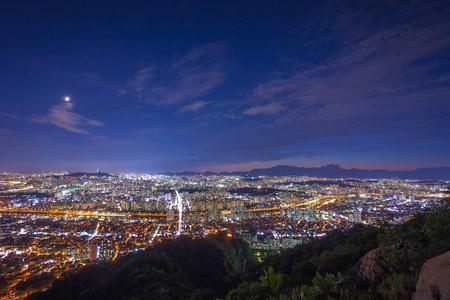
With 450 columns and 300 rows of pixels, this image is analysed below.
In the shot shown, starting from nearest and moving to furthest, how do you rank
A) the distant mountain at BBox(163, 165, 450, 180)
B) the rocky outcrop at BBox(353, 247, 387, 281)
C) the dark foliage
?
the rocky outcrop at BBox(353, 247, 387, 281)
the dark foliage
the distant mountain at BBox(163, 165, 450, 180)

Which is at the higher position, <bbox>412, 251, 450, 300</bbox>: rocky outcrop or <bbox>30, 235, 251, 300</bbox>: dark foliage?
<bbox>412, 251, 450, 300</bbox>: rocky outcrop

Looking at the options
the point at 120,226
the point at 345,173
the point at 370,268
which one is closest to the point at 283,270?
the point at 370,268

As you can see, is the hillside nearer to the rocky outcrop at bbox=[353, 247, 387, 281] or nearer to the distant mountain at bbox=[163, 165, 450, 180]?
the rocky outcrop at bbox=[353, 247, 387, 281]

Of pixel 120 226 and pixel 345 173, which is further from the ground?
pixel 345 173

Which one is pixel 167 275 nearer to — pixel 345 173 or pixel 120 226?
pixel 120 226

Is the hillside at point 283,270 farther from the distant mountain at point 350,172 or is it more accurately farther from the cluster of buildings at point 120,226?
the distant mountain at point 350,172

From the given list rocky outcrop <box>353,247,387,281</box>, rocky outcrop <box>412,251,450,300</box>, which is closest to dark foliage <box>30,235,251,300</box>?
rocky outcrop <box>353,247,387,281</box>

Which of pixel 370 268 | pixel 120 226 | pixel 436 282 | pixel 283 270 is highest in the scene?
pixel 436 282

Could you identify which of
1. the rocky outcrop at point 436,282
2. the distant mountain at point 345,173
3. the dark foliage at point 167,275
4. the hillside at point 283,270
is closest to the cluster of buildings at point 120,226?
the hillside at point 283,270
